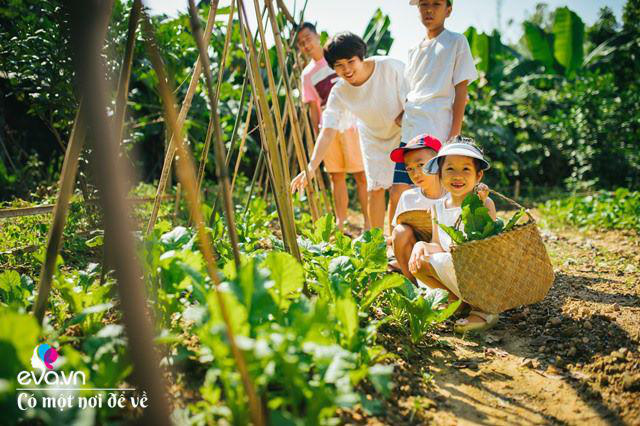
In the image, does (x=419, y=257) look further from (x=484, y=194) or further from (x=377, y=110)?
(x=377, y=110)

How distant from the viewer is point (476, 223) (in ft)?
5.95

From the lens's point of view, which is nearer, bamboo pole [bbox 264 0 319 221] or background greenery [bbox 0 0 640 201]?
bamboo pole [bbox 264 0 319 221]

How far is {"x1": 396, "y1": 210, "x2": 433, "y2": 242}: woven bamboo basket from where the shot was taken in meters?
2.36

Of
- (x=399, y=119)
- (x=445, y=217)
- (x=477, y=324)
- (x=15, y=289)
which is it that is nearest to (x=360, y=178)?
(x=399, y=119)

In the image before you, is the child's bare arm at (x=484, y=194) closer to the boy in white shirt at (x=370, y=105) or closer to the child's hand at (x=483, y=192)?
the child's hand at (x=483, y=192)

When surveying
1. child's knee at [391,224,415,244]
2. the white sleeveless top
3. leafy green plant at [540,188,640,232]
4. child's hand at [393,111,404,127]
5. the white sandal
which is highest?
child's hand at [393,111,404,127]

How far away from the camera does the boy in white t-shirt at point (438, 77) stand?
2576 millimetres

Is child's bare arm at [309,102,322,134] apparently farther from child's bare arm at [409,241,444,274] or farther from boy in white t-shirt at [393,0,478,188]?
child's bare arm at [409,241,444,274]

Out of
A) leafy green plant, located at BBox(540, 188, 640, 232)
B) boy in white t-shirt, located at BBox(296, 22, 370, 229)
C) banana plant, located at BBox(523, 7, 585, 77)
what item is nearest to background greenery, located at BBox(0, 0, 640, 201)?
banana plant, located at BBox(523, 7, 585, 77)

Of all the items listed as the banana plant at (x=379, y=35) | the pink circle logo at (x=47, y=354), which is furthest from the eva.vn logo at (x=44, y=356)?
the banana plant at (x=379, y=35)

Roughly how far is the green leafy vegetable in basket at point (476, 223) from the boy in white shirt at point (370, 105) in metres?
1.12

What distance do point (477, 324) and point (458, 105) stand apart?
133 cm

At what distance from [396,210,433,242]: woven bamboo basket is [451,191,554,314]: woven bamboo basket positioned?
0.57 m

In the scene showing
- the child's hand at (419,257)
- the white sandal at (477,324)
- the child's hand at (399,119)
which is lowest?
the white sandal at (477,324)
